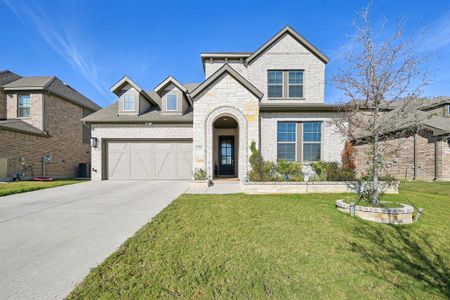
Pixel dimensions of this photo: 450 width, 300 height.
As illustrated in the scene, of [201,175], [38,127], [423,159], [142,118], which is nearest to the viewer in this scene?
[201,175]

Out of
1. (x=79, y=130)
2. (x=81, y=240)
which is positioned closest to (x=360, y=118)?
(x=81, y=240)

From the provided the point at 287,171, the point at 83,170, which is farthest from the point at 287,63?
the point at 83,170

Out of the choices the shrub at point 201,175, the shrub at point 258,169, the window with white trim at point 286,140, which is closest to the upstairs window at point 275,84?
the window with white trim at point 286,140

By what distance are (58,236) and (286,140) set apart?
37.7ft

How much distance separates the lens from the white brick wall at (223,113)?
462 inches

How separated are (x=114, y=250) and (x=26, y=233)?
8.35 feet

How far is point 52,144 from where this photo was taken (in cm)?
1808

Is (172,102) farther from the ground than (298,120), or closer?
farther from the ground

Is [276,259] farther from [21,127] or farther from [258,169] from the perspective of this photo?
[21,127]

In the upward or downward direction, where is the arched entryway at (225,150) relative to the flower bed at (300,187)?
upward

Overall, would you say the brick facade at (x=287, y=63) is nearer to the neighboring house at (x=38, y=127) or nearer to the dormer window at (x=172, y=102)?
the dormer window at (x=172, y=102)

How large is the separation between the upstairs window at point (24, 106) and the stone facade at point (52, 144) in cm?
45

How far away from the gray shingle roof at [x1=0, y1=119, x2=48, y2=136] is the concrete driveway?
9.93 meters

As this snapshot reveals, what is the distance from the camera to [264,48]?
13930 millimetres
